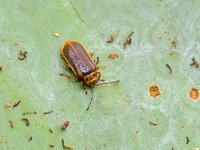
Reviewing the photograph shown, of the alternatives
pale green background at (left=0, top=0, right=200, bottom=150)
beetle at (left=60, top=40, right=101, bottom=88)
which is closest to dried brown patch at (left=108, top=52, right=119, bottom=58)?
pale green background at (left=0, top=0, right=200, bottom=150)

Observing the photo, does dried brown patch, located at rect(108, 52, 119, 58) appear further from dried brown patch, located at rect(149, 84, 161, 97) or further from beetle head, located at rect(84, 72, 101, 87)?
dried brown patch, located at rect(149, 84, 161, 97)

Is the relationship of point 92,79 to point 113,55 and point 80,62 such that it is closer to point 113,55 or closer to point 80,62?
point 80,62

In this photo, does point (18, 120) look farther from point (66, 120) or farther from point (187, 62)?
point (187, 62)

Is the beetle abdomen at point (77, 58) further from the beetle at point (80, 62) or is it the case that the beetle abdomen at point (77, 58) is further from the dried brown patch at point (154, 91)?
the dried brown patch at point (154, 91)

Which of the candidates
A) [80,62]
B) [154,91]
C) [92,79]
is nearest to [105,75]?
[92,79]

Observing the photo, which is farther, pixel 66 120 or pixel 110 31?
pixel 110 31

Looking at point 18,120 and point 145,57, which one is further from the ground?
point 145,57

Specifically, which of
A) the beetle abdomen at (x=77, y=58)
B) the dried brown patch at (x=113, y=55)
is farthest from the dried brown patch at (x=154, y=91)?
the beetle abdomen at (x=77, y=58)

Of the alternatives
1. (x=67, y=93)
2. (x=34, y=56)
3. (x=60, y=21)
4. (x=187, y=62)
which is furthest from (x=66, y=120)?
(x=187, y=62)
